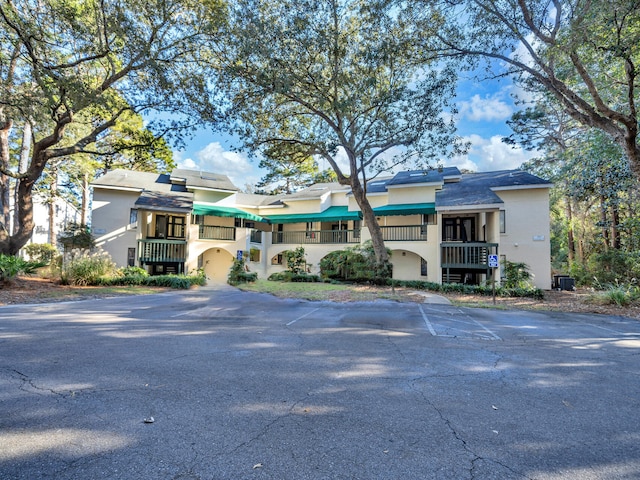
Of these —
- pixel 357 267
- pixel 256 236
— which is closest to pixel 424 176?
pixel 357 267

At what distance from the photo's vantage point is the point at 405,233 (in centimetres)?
2095

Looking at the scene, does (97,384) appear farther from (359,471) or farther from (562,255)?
(562,255)

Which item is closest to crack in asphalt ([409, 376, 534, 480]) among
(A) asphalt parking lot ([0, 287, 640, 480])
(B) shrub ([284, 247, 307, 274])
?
(A) asphalt parking lot ([0, 287, 640, 480])

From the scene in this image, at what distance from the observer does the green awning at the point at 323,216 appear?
22.6 m

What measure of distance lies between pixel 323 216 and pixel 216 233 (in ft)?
24.7

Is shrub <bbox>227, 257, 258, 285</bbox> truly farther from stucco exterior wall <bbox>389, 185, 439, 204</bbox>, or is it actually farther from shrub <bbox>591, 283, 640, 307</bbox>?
shrub <bbox>591, 283, 640, 307</bbox>

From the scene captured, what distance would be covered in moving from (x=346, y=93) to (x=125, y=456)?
14.8 m

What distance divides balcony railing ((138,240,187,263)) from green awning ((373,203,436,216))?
12.7 meters

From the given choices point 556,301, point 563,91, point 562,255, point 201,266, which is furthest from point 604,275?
point 201,266

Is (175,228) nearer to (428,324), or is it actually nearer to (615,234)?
(428,324)

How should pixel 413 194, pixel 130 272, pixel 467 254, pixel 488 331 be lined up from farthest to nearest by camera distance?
pixel 413 194 → pixel 467 254 → pixel 130 272 → pixel 488 331

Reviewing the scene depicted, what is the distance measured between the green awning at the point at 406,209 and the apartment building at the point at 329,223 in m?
0.06

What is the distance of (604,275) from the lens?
17.9 metres

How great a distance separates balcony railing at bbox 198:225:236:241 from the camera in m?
22.0
